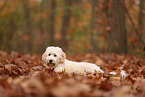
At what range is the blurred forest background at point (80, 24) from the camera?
1054cm

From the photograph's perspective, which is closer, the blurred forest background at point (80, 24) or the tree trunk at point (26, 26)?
the blurred forest background at point (80, 24)

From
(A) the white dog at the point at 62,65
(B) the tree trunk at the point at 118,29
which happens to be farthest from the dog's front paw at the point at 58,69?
(B) the tree trunk at the point at 118,29

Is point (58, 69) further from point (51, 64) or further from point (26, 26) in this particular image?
point (26, 26)

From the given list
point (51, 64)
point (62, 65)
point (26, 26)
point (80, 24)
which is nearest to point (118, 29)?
point (62, 65)

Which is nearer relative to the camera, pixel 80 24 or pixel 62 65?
pixel 62 65

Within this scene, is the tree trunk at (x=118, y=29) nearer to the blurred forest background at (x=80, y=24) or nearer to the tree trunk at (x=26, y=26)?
the blurred forest background at (x=80, y=24)

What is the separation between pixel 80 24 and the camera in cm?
2403

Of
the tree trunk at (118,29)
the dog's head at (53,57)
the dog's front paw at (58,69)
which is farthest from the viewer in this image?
the tree trunk at (118,29)

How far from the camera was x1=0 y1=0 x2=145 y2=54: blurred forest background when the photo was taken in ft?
34.6

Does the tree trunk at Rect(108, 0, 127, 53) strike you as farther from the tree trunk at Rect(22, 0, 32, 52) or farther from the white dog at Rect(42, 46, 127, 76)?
the tree trunk at Rect(22, 0, 32, 52)

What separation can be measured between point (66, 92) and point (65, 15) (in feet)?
65.4

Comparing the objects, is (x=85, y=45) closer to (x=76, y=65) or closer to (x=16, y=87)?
(x=76, y=65)

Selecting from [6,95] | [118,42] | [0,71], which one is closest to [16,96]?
[6,95]

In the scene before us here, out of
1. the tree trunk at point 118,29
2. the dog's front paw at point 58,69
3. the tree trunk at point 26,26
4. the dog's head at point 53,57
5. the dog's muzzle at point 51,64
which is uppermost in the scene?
the tree trunk at point 26,26
